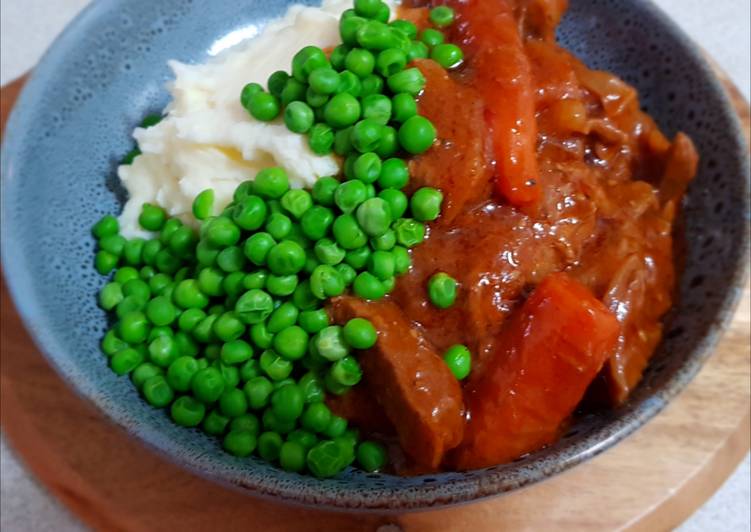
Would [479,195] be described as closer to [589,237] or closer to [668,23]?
[589,237]

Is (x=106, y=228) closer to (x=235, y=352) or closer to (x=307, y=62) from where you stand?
(x=235, y=352)

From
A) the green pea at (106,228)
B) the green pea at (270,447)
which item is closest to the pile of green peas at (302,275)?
the green pea at (270,447)

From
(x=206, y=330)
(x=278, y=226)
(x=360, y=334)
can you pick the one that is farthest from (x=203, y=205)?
(x=360, y=334)

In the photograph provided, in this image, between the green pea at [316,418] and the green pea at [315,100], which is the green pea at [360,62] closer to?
the green pea at [315,100]

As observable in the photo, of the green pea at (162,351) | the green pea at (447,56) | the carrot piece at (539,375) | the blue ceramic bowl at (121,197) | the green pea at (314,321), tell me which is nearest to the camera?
the blue ceramic bowl at (121,197)

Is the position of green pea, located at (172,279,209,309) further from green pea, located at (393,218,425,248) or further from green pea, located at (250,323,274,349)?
green pea, located at (393,218,425,248)

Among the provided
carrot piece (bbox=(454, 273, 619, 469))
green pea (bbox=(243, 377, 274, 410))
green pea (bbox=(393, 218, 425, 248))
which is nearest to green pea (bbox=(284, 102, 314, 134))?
green pea (bbox=(393, 218, 425, 248))
